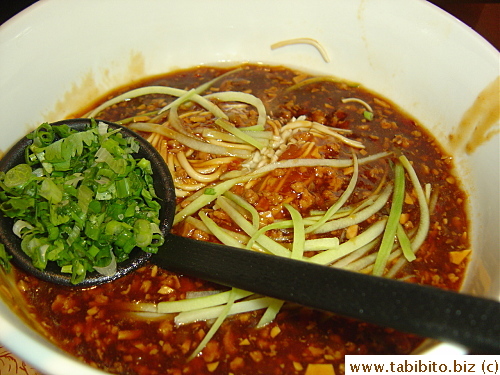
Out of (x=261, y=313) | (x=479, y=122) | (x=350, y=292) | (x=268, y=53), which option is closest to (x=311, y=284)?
(x=350, y=292)

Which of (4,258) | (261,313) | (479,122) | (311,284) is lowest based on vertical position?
(261,313)

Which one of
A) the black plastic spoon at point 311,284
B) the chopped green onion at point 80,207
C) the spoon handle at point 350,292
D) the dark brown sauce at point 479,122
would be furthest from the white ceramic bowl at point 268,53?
the spoon handle at point 350,292

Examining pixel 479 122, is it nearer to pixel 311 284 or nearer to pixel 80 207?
pixel 311 284

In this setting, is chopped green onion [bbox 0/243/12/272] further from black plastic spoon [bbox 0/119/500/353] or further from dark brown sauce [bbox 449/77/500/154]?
dark brown sauce [bbox 449/77/500/154]

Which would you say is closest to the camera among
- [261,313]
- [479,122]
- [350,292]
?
[350,292]

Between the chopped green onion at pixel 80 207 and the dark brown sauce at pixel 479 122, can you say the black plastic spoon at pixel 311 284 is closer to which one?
the chopped green onion at pixel 80 207

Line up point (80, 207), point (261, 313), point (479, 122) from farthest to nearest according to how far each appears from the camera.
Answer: point (479, 122) < point (261, 313) < point (80, 207)

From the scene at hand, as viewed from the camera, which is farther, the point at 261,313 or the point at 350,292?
the point at 261,313
